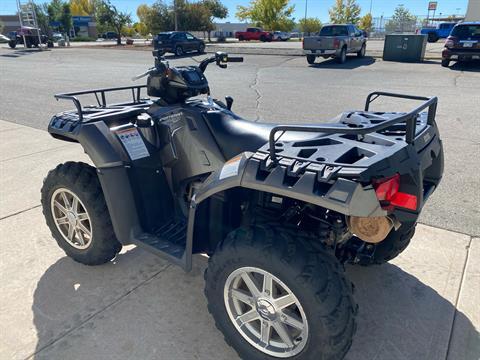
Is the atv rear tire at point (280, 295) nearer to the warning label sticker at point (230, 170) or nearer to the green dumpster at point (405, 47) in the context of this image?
the warning label sticker at point (230, 170)

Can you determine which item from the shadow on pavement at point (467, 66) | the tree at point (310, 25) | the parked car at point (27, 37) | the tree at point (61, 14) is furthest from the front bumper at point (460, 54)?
the tree at point (61, 14)

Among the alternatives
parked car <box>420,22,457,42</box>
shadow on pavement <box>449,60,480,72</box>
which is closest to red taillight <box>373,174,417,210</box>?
shadow on pavement <box>449,60,480,72</box>

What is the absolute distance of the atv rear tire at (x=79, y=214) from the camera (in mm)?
2691

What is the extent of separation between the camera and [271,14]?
60562 millimetres

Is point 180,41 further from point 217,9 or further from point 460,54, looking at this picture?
point 217,9

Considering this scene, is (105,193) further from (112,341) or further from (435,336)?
(435,336)

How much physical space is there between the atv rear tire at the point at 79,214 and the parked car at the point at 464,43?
16.1 metres

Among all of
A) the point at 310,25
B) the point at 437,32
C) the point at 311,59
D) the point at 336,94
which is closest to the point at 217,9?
the point at 310,25

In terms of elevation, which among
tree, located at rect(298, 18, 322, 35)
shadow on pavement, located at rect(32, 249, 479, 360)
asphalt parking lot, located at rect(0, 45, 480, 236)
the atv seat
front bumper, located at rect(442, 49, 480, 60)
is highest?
tree, located at rect(298, 18, 322, 35)

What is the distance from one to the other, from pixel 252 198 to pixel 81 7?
98793 millimetres

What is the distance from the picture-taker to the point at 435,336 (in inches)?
90.4

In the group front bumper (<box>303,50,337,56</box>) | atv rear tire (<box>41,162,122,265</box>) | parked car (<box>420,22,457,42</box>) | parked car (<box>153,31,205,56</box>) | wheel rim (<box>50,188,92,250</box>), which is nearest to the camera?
atv rear tire (<box>41,162,122,265</box>)

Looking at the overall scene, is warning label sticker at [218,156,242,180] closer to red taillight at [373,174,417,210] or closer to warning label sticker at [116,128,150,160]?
red taillight at [373,174,417,210]

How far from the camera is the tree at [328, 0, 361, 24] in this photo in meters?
60.1
